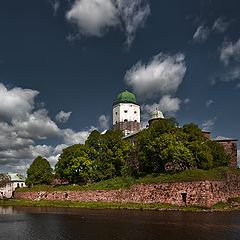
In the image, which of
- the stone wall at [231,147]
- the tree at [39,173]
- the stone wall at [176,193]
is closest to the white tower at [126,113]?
the tree at [39,173]

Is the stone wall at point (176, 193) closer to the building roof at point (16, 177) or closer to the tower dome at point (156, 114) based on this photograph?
the tower dome at point (156, 114)

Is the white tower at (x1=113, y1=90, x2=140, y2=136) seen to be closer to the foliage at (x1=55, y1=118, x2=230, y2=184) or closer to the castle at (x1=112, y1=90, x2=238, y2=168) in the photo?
the castle at (x1=112, y1=90, x2=238, y2=168)

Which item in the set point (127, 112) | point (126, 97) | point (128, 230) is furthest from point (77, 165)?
point (126, 97)

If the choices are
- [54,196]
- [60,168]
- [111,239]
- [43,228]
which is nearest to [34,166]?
[60,168]

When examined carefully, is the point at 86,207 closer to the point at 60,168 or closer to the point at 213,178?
the point at 213,178

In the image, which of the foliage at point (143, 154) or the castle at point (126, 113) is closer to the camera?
the foliage at point (143, 154)

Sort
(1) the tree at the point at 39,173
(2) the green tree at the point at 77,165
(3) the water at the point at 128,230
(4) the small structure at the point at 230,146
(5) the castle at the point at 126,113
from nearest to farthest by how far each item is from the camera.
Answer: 1. (3) the water at the point at 128,230
2. (2) the green tree at the point at 77,165
3. (4) the small structure at the point at 230,146
4. (1) the tree at the point at 39,173
5. (5) the castle at the point at 126,113

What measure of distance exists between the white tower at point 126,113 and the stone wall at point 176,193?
54612mm

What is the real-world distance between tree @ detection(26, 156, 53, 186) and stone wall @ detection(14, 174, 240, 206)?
31.8 m

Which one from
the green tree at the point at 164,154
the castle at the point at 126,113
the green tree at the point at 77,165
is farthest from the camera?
the castle at the point at 126,113

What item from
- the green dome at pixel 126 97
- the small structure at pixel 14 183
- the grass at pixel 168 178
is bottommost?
the grass at pixel 168 178

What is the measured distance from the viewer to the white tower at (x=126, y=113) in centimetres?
11762

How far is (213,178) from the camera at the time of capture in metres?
52.6

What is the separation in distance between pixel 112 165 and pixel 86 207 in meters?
17.6
